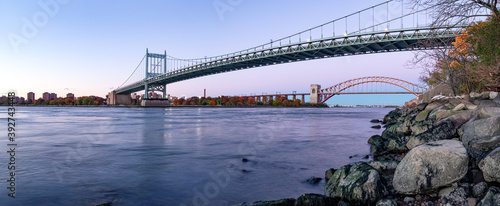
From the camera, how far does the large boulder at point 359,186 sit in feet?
12.6

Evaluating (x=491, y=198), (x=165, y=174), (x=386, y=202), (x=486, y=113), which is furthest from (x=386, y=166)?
(x=165, y=174)

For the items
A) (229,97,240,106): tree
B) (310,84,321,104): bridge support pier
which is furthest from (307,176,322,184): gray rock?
(229,97,240,106): tree

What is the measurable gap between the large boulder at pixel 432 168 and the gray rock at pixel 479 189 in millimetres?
187

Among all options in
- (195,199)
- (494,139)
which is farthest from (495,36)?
(195,199)

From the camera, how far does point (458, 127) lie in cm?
648

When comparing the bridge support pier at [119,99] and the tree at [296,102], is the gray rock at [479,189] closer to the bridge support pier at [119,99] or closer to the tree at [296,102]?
the bridge support pier at [119,99]

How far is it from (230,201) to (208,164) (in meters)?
2.84

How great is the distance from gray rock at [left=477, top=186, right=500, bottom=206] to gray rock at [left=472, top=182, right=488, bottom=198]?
0.45 feet

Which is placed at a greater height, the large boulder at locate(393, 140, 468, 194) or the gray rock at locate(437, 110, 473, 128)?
A: the gray rock at locate(437, 110, 473, 128)

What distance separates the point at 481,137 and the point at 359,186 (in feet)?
8.43

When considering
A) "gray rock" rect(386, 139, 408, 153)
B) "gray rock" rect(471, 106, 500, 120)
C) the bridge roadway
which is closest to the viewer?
"gray rock" rect(471, 106, 500, 120)

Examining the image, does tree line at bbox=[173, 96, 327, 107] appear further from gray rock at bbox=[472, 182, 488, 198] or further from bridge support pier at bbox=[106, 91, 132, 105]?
gray rock at bbox=[472, 182, 488, 198]

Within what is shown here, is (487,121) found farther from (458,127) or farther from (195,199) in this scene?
(195,199)

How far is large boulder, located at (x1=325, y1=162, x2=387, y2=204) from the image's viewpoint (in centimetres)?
386
